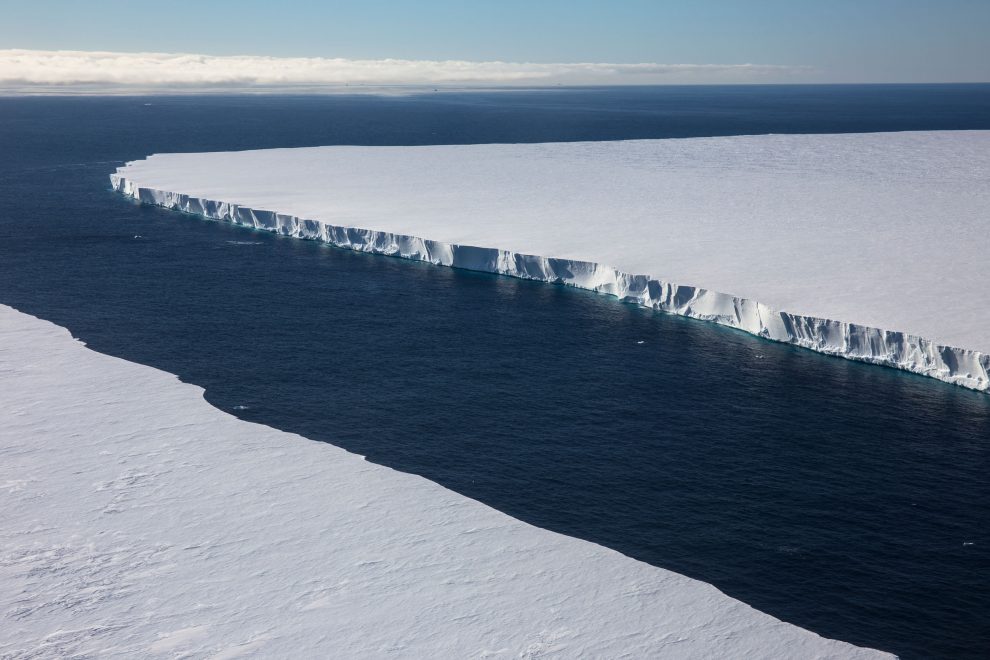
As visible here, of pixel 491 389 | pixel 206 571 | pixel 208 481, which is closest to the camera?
pixel 206 571

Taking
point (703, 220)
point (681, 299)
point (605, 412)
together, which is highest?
point (703, 220)

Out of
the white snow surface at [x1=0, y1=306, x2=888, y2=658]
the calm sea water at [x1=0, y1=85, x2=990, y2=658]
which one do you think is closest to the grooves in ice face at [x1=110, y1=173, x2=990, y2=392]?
the calm sea water at [x1=0, y1=85, x2=990, y2=658]

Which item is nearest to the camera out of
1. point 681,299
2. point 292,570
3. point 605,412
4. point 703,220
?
point 292,570

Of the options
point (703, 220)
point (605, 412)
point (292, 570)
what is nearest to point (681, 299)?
point (605, 412)

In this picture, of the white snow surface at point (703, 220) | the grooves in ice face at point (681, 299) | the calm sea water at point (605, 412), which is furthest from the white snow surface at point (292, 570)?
the white snow surface at point (703, 220)

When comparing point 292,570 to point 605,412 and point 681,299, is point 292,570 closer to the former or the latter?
point 605,412

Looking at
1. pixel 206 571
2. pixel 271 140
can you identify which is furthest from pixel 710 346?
pixel 271 140

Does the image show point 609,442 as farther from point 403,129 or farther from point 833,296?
point 403,129

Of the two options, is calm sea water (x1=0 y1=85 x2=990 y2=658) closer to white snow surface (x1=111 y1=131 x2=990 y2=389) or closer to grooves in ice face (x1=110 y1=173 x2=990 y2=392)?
grooves in ice face (x1=110 y1=173 x2=990 y2=392)
